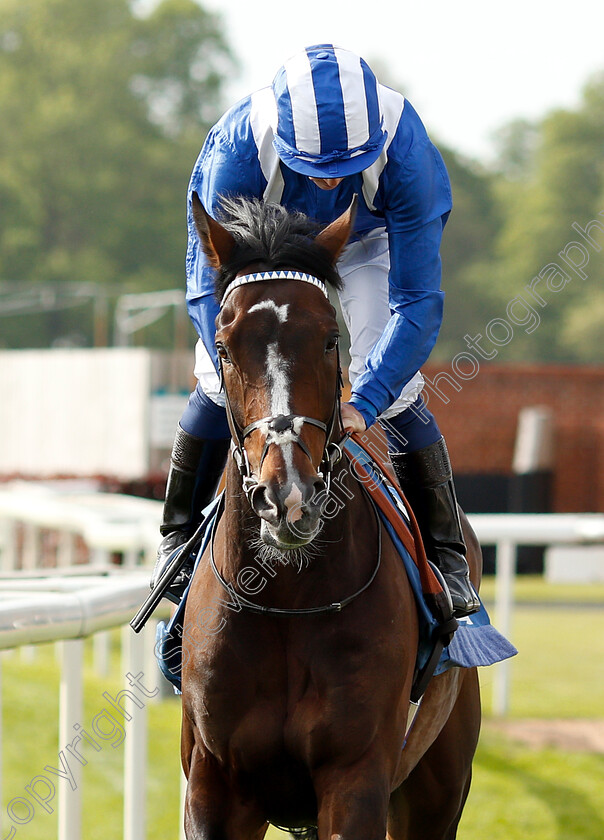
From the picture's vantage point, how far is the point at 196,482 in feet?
11.2

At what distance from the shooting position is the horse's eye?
2.68 meters

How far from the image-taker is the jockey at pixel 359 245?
299 centimetres

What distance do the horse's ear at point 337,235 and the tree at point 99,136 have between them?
36.6 metres

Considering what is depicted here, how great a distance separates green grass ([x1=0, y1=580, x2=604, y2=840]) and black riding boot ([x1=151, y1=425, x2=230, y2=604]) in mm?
1813

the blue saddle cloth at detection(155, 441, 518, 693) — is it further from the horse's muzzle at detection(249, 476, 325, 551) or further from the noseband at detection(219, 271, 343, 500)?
the horse's muzzle at detection(249, 476, 325, 551)

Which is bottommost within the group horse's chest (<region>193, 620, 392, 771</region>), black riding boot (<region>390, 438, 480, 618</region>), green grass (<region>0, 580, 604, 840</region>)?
green grass (<region>0, 580, 604, 840</region>)

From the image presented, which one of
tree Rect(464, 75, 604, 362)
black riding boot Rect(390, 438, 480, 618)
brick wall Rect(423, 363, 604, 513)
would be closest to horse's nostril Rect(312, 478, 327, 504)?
black riding boot Rect(390, 438, 480, 618)

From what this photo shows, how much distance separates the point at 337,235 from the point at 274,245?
0.57 ft

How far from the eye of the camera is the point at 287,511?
238cm

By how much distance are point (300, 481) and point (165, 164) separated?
40897 mm

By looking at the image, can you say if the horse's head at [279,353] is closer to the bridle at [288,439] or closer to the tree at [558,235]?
the bridle at [288,439]

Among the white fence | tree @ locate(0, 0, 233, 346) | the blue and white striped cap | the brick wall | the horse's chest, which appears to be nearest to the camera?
the horse's chest

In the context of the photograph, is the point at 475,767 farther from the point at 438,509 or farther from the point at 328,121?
the point at 328,121

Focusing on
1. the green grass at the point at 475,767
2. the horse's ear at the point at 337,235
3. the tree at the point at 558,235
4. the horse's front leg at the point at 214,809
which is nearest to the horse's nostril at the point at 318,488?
the horse's ear at the point at 337,235
